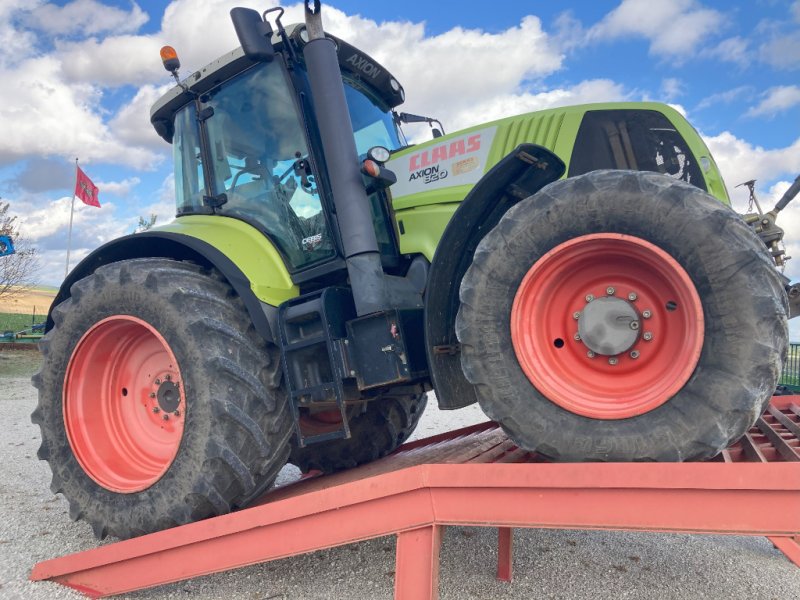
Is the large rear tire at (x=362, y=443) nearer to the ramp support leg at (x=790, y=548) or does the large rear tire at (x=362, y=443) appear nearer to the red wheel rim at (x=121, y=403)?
the red wheel rim at (x=121, y=403)

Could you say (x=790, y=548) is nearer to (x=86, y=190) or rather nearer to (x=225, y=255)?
(x=225, y=255)

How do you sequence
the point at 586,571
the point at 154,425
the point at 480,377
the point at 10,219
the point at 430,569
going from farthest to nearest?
the point at 10,219 < the point at 154,425 < the point at 586,571 < the point at 480,377 < the point at 430,569

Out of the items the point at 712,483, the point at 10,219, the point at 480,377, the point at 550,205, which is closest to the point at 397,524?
the point at 480,377

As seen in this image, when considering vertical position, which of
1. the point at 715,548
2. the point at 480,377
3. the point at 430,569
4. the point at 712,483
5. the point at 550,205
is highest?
the point at 550,205

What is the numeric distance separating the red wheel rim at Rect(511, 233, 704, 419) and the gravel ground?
3.80ft

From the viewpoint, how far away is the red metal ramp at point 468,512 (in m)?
1.81

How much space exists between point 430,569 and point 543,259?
3.84 feet

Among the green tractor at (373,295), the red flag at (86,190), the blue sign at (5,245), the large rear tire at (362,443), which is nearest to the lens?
the green tractor at (373,295)

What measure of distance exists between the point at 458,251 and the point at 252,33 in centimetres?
152

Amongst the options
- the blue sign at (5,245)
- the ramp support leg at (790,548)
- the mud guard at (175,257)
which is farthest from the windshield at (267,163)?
the blue sign at (5,245)

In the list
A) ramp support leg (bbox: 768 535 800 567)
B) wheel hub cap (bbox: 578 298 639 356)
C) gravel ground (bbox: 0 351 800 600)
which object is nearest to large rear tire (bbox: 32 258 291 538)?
Result: gravel ground (bbox: 0 351 800 600)

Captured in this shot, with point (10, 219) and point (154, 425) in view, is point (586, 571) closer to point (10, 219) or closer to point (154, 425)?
point (154, 425)

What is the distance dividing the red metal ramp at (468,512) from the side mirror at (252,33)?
2.12 metres

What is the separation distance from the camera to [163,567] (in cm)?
272
